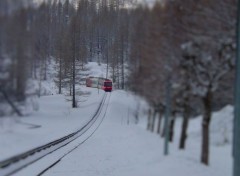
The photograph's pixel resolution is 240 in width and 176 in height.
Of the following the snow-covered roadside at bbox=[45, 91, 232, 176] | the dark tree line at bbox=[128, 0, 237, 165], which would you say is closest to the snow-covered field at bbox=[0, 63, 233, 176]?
the snow-covered roadside at bbox=[45, 91, 232, 176]

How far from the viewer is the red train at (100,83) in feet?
10.7

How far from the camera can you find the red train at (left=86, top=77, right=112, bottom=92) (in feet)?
10.7

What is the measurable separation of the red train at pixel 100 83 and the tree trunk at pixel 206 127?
919 mm

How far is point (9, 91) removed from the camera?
217 cm

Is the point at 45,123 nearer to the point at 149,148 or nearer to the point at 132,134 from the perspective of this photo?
the point at 132,134

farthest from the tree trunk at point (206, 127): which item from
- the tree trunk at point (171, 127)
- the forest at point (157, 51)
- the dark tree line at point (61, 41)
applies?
the dark tree line at point (61, 41)

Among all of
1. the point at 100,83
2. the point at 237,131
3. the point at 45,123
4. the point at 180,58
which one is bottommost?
the point at 237,131

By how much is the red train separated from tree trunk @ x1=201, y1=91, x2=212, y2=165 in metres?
0.92

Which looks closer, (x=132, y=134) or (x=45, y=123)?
(x=45, y=123)

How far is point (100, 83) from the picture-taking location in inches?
130

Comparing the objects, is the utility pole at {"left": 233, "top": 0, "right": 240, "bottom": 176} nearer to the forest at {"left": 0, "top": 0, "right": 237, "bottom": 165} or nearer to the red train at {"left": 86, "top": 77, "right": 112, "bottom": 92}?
the forest at {"left": 0, "top": 0, "right": 237, "bottom": 165}

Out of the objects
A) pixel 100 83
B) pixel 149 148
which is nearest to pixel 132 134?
pixel 149 148

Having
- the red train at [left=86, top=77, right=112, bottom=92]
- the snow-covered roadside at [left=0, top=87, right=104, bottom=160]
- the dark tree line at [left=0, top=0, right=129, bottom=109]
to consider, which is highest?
the dark tree line at [left=0, top=0, right=129, bottom=109]

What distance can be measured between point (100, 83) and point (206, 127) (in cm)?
116
